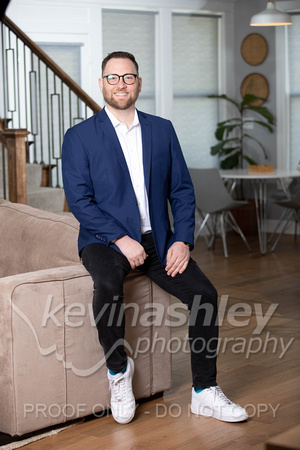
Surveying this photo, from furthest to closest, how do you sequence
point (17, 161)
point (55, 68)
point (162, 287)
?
1. point (55, 68)
2. point (17, 161)
3. point (162, 287)

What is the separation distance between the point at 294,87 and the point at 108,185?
5.63 metres

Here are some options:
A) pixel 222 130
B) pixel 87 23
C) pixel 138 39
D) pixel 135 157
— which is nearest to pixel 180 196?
pixel 135 157

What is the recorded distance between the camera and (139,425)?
9.45 feet

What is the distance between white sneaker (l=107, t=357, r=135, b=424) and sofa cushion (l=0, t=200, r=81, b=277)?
1.74ft

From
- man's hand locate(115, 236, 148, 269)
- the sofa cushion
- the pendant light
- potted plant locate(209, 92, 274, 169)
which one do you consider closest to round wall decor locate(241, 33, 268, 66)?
potted plant locate(209, 92, 274, 169)

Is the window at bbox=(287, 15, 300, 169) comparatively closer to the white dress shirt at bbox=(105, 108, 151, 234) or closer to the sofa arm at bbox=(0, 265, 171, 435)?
the white dress shirt at bbox=(105, 108, 151, 234)

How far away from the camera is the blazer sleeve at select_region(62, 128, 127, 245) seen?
2869 mm

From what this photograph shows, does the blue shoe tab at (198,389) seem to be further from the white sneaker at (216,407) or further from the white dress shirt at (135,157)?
the white dress shirt at (135,157)

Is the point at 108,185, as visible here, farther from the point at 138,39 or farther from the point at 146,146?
the point at 138,39

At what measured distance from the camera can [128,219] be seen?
115 inches

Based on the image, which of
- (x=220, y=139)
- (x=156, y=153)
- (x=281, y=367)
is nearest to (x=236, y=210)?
(x=220, y=139)

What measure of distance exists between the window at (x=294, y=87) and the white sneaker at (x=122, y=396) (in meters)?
5.75

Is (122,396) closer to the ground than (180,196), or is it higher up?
closer to the ground

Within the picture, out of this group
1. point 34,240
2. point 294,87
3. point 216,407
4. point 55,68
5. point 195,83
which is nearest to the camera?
point 216,407
